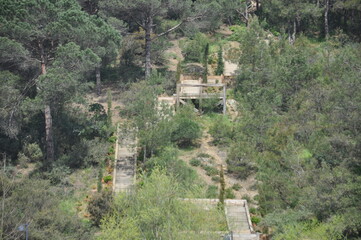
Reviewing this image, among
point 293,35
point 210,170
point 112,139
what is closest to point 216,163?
point 210,170

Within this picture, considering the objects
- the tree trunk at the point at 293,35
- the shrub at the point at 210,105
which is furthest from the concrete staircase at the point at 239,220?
the tree trunk at the point at 293,35

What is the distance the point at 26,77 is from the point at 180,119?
36.2ft

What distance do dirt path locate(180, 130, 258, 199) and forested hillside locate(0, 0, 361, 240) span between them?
0.37 ft

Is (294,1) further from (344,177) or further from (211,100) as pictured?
(344,177)

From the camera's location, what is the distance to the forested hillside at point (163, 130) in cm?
2958

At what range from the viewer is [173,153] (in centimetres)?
3716

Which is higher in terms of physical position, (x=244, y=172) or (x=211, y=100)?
(x=211, y=100)

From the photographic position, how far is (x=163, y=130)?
3781cm

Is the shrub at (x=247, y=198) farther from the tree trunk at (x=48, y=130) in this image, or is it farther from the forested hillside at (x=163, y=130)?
the tree trunk at (x=48, y=130)

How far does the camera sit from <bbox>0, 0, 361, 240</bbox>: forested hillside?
29578mm

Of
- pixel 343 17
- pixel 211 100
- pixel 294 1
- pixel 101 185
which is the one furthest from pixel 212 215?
pixel 343 17

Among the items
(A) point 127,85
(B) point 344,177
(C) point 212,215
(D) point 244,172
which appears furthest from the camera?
(A) point 127,85

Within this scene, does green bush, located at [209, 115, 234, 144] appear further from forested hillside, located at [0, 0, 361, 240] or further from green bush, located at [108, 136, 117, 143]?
green bush, located at [108, 136, 117, 143]

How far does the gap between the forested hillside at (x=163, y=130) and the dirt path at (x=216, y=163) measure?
0.11m
